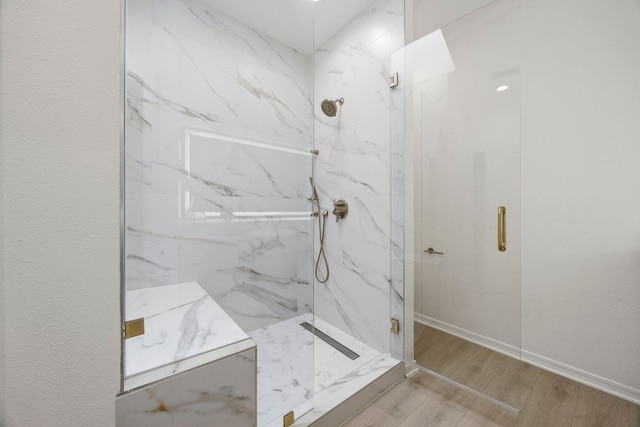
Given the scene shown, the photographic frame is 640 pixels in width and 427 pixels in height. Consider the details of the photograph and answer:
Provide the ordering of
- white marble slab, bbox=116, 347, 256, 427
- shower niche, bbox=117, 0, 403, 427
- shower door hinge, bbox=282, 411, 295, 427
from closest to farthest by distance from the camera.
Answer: white marble slab, bbox=116, 347, 256, 427 → shower niche, bbox=117, 0, 403, 427 → shower door hinge, bbox=282, 411, 295, 427

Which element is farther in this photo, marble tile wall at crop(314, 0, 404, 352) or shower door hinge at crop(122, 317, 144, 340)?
marble tile wall at crop(314, 0, 404, 352)

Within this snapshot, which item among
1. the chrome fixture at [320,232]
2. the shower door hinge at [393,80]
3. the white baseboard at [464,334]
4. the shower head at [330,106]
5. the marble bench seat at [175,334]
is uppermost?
the shower door hinge at [393,80]

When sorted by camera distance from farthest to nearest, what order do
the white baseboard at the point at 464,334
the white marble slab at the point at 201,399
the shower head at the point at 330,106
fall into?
the shower head at the point at 330,106, the white baseboard at the point at 464,334, the white marble slab at the point at 201,399

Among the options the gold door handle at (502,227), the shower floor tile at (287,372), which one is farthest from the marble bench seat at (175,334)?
the gold door handle at (502,227)

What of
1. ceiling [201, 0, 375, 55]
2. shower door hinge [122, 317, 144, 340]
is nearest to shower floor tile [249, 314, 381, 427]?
shower door hinge [122, 317, 144, 340]

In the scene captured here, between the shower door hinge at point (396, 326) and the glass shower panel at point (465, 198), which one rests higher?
the glass shower panel at point (465, 198)

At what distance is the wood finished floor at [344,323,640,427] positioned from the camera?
4.39 feet

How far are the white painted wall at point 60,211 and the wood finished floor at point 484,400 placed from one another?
1.25 metres

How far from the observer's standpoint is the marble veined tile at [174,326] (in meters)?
0.87

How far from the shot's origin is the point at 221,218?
1.21 metres

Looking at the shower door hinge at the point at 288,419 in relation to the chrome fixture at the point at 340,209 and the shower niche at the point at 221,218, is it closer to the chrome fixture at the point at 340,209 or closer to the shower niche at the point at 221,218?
the shower niche at the point at 221,218

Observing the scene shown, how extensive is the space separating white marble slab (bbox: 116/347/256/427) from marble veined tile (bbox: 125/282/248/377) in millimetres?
71

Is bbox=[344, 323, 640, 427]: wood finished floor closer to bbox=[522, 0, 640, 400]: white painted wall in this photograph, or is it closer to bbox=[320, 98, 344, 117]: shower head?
bbox=[522, 0, 640, 400]: white painted wall

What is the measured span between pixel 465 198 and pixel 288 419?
5.11ft
